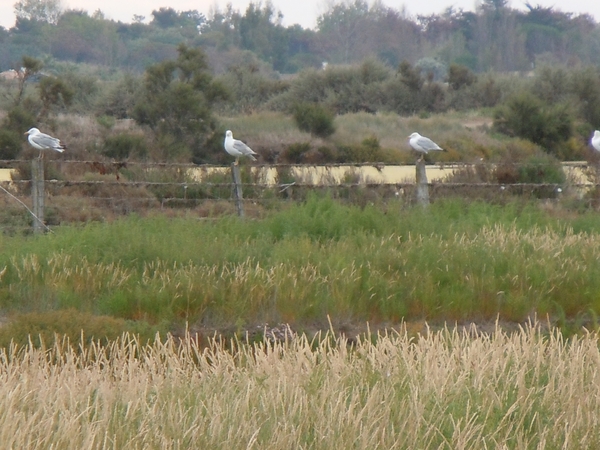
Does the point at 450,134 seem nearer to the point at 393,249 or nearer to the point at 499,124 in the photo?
the point at 499,124

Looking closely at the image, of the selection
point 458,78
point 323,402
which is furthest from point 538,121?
point 323,402

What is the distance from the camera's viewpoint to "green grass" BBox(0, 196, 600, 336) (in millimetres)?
9570

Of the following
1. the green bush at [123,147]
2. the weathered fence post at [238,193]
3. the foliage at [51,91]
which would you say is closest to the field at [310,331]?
the weathered fence post at [238,193]

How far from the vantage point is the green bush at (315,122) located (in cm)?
3619

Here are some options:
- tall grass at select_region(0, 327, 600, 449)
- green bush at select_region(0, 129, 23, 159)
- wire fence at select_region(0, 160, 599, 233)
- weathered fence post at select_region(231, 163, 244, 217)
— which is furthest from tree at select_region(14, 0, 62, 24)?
tall grass at select_region(0, 327, 600, 449)

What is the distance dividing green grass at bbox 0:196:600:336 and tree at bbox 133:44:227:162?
1890cm

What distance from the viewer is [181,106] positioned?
32.7 metres

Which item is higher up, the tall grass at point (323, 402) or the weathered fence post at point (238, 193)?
the weathered fence post at point (238, 193)

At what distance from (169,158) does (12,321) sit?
71.1 feet

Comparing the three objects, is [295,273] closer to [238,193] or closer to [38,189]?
[238,193]

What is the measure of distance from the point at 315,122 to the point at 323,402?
102 ft

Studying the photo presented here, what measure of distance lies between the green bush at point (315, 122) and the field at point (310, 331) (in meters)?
20.0

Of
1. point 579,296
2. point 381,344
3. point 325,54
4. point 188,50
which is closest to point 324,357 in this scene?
point 381,344

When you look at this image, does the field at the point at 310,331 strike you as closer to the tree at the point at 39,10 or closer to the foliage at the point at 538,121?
the foliage at the point at 538,121
